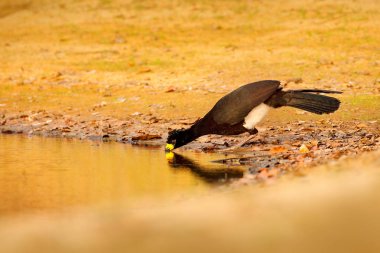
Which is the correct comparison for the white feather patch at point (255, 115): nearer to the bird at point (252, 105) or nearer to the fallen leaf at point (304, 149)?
the bird at point (252, 105)

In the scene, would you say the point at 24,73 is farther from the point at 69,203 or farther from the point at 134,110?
the point at 69,203

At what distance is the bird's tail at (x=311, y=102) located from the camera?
35.1 ft

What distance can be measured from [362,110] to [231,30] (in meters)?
8.72

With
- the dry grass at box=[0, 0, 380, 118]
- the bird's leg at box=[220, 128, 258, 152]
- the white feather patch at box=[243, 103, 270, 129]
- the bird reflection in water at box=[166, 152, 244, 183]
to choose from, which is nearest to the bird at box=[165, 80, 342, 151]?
the white feather patch at box=[243, 103, 270, 129]

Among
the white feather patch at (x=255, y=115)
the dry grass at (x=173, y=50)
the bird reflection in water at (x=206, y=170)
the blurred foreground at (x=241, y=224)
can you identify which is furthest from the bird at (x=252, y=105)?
the blurred foreground at (x=241, y=224)

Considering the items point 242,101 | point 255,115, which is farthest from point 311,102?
point 242,101

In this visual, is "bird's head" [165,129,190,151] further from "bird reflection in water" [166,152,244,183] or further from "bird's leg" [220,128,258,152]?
"bird's leg" [220,128,258,152]

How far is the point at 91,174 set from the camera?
995 cm

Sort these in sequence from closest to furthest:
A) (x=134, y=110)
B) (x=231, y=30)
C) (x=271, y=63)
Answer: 1. (x=134, y=110)
2. (x=271, y=63)
3. (x=231, y=30)

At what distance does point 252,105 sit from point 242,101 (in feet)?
0.45

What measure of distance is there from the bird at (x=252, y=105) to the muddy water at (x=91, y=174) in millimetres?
450

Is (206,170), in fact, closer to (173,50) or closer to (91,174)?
(91,174)

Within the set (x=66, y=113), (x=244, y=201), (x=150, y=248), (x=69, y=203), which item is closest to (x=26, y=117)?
(x=66, y=113)

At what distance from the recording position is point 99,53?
20.1 meters
